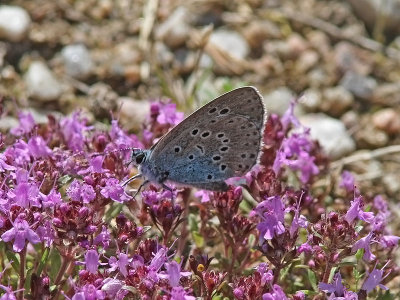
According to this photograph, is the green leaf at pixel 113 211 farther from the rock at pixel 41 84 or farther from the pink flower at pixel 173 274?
the rock at pixel 41 84

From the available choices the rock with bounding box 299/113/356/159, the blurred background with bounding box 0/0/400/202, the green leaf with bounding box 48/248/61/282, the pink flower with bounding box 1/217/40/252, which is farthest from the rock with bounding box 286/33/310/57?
the pink flower with bounding box 1/217/40/252

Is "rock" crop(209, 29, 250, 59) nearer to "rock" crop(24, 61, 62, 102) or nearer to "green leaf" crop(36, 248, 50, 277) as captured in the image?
"rock" crop(24, 61, 62, 102)

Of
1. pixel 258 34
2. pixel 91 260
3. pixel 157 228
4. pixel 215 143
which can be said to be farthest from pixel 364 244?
pixel 258 34

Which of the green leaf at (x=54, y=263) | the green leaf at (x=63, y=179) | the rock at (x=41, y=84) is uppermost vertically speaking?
the green leaf at (x=63, y=179)

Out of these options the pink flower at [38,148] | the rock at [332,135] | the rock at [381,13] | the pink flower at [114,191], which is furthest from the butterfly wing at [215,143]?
the rock at [381,13]

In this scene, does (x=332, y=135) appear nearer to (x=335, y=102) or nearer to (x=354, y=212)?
(x=335, y=102)

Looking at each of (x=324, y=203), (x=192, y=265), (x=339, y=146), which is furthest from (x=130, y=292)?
(x=339, y=146)
